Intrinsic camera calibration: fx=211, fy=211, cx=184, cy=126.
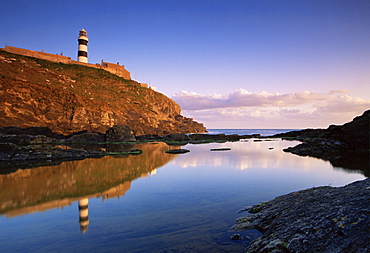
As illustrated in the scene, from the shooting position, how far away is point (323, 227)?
399 centimetres

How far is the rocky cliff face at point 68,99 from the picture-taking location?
5200cm

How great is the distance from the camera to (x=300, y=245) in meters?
3.81

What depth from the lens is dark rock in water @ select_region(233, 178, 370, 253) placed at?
11.5 ft

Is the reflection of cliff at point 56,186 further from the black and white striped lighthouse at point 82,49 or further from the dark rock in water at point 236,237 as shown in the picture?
the black and white striped lighthouse at point 82,49

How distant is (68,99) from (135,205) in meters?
63.4

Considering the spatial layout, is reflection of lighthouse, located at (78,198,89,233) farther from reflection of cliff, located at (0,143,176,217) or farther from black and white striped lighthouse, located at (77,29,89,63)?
black and white striped lighthouse, located at (77,29,89,63)

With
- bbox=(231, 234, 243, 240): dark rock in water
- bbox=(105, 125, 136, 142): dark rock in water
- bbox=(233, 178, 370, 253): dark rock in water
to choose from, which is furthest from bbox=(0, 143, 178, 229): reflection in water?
bbox=(105, 125, 136, 142): dark rock in water

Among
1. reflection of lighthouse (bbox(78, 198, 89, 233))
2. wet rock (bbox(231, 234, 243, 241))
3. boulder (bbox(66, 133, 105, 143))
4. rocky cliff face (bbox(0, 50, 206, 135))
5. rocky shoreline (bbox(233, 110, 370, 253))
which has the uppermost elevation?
rocky cliff face (bbox(0, 50, 206, 135))

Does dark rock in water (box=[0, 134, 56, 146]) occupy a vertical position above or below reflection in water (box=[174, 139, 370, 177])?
above

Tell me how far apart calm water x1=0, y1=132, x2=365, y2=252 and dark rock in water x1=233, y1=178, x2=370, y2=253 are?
938mm

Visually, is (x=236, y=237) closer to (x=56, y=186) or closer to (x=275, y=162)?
(x=56, y=186)

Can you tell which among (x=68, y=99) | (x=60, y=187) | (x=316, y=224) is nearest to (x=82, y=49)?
(x=68, y=99)

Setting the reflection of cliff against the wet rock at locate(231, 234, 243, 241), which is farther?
the reflection of cliff

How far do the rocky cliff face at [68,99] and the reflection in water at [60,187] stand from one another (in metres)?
43.3
